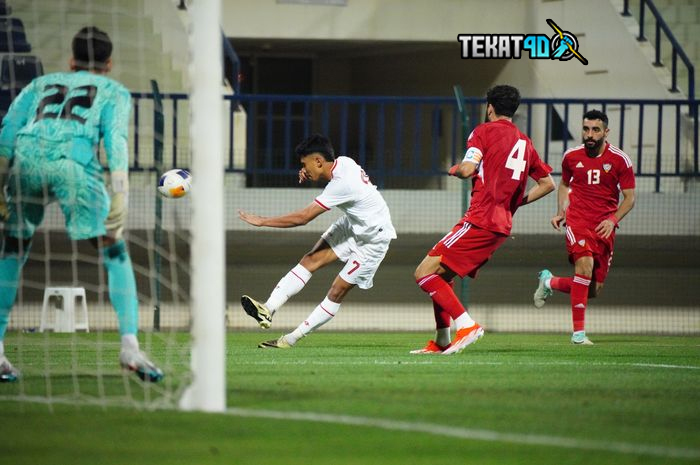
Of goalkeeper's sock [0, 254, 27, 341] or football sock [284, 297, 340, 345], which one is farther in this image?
football sock [284, 297, 340, 345]

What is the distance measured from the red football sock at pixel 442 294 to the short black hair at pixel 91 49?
316 centimetres

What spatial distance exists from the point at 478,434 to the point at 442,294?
163 inches

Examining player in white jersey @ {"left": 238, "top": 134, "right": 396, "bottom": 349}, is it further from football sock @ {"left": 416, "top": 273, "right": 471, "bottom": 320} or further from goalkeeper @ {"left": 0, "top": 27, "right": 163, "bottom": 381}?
goalkeeper @ {"left": 0, "top": 27, "right": 163, "bottom": 381}

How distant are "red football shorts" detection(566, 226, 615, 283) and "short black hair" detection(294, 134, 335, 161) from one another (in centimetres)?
272

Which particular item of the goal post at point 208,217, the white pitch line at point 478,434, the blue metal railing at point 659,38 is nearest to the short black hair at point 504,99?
the goal post at point 208,217

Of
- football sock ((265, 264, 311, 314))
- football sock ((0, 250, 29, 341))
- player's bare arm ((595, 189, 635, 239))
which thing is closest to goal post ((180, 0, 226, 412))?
football sock ((0, 250, 29, 341))

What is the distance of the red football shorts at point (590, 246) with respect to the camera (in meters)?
11.5

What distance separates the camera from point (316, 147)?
9.98 meters

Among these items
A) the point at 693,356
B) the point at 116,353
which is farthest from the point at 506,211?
the point at 116,353

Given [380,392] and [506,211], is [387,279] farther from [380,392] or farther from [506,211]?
[380,392]

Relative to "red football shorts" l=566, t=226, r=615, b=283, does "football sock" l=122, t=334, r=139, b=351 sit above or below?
below

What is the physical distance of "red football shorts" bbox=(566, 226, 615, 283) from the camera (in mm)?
11508

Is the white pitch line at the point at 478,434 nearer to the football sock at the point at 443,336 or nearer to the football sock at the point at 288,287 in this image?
the football sock at the point at 443,336

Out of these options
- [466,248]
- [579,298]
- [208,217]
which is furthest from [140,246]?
[208,217]
